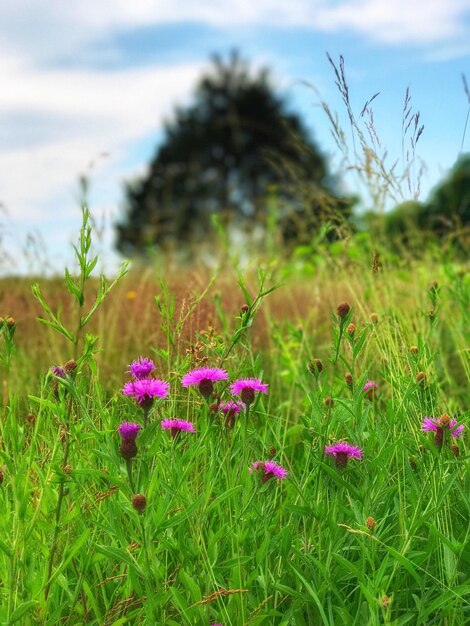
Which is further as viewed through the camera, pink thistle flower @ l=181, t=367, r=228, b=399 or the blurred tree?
the blurred tree

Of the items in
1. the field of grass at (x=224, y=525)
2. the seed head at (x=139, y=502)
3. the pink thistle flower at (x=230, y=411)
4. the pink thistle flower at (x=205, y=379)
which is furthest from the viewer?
the pink thistle flower at (x=230, y=411)

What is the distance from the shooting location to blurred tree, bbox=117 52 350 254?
2144 cm

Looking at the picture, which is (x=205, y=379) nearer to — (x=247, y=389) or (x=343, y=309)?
(x=247, y=389)

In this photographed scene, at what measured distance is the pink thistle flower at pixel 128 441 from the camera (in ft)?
4.87

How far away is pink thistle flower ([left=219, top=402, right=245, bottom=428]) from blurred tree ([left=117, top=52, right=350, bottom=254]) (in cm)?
1779

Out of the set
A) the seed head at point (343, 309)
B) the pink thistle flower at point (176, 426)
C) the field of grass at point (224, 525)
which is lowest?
the field of grass at point (224, 525)

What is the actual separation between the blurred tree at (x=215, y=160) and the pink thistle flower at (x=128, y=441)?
18169 mm

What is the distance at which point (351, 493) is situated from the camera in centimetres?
187

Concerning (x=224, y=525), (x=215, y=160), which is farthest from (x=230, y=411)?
(x=215, y=160)

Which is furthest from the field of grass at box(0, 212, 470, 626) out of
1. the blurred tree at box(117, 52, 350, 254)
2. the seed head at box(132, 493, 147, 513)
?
the blurred tree at box(117, 52, 350, 254)

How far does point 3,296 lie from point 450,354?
323cm

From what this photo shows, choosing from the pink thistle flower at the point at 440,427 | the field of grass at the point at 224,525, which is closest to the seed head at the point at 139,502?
the field of grass at the point at 224,525

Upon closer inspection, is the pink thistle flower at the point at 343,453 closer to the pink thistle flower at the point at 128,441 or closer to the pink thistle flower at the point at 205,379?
the pink thistle flower at the point at 205,379

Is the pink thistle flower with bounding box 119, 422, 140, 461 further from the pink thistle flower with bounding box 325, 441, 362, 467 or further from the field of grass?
the pink thistle flower with bounding box 325, 441, 362, 467
